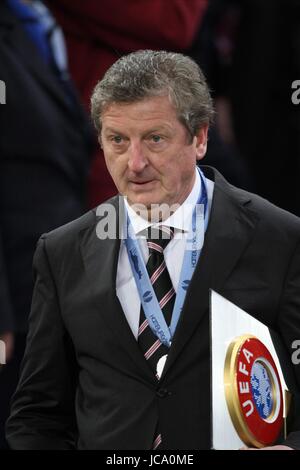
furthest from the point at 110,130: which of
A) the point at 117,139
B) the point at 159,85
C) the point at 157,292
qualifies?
the point at 157,292

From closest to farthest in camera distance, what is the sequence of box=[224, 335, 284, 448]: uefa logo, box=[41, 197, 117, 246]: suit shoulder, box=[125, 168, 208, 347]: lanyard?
box=[224, 335, 284, 448]: uefa logo → box=[125, 168, 208, 347]: lanyard → box=[41, 197, 117, 246]: suit shoulder

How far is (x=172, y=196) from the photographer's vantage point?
8.80 ft

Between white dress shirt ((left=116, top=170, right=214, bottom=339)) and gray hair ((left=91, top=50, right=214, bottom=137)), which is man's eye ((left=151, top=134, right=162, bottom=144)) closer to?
gray hair ((left=91, top=50, right=214, bottom=137))

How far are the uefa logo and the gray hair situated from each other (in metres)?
0.46

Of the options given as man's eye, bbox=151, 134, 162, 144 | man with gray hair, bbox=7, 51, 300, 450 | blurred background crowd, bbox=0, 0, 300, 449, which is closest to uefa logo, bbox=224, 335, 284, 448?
man with gray hair, bbox=7, 51, 300, 450

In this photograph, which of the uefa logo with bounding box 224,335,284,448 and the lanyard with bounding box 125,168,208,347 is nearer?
the uefa logo with bounding box 224,335,284,448

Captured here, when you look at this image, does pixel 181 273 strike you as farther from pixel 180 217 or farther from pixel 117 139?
pixel 117 139

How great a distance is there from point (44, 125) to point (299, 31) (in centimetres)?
198

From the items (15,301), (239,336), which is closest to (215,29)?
(15,301)

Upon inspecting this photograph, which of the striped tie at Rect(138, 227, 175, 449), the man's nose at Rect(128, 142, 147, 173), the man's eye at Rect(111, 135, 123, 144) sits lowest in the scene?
the striped tie at Rect(138, 227, 175, 449)

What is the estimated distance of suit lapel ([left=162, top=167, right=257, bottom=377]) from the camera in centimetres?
266

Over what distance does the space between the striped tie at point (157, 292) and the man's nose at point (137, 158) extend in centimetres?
19

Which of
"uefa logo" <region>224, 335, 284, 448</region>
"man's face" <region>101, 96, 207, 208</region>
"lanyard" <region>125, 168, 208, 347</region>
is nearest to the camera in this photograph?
"uefa logo" <region>224, 335, 284, 448</region>

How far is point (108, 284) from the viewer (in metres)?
2.75
